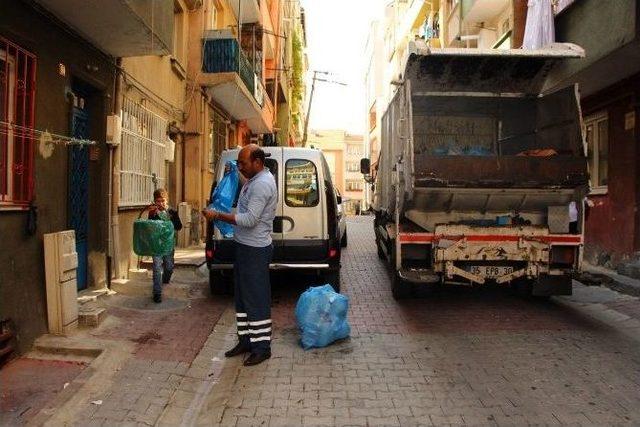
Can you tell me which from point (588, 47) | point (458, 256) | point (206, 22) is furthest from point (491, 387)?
point (206, 22)

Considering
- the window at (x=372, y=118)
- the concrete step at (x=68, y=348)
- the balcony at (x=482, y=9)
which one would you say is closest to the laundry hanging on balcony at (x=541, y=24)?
the balcony at (x=482, y=9)

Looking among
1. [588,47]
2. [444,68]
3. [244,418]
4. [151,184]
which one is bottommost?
[244,418]

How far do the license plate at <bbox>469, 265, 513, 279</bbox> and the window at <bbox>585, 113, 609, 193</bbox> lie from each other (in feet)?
16.1

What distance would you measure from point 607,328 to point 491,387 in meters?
2.76

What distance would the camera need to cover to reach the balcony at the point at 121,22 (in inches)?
226

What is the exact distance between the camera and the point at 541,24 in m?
10.3

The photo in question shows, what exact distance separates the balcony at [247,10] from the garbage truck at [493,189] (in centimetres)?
1010

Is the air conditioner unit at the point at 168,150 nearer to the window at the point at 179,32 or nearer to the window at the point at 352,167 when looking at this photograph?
the window at the point at 179,32

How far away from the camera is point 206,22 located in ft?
44.6

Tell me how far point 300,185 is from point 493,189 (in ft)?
8.30

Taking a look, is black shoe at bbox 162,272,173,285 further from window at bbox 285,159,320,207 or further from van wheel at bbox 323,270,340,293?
van wheel at bbox 323,270,340,293

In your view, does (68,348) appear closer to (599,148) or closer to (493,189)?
(493,189)

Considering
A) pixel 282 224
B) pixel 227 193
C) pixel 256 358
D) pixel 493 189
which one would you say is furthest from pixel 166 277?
pixel 493 189

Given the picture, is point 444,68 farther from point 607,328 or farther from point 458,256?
point 607,328
